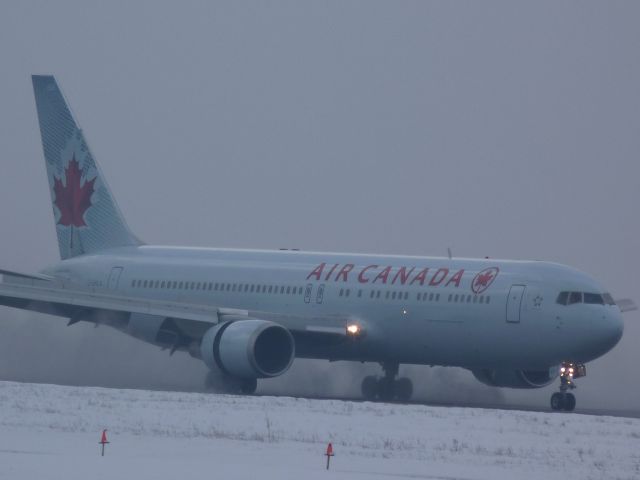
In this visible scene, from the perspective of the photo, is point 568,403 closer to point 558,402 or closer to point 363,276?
point 558,402

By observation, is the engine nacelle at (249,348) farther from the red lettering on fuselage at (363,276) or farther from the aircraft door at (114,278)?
the aircraft door at (114,278)

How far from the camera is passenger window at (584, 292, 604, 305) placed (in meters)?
36.1

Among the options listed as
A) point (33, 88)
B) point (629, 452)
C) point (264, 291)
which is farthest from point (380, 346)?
point (33, 88)

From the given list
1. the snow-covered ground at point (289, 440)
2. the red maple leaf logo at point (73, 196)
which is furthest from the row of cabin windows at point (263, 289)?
the red maple leaf logo at point (73, 196)

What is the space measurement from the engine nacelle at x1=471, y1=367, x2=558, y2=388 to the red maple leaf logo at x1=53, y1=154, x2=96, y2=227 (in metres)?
16.3

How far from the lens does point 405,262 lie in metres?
39.7

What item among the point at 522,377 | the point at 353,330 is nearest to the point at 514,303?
the point at 522,377

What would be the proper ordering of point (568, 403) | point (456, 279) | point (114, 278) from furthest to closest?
point (114, 278) → point (456, 279) → point (568, 403)

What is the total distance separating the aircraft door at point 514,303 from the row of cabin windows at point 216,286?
733cm

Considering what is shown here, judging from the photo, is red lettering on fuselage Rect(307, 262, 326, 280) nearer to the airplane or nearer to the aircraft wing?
the airplane

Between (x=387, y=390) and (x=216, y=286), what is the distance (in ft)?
20.4

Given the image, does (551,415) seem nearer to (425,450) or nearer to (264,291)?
(425,450)

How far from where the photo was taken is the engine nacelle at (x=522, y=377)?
39438mm

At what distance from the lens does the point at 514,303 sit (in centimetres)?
3644
